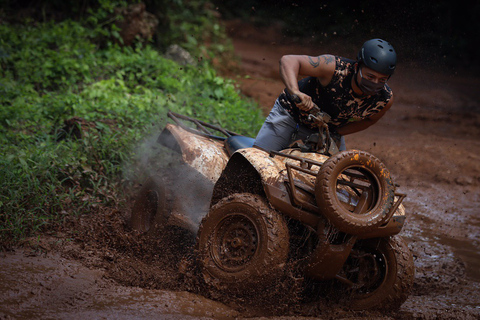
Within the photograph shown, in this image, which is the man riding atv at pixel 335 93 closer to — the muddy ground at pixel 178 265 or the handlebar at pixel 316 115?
the handlebar at pixel 316 115

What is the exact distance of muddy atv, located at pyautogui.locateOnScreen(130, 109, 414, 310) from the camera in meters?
3.12

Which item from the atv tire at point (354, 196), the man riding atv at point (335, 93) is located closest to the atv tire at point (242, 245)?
the atv tire at point (354, 196)

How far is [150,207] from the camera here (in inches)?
183

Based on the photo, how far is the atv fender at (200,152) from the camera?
14.3ft

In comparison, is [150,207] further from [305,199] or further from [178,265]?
[305,199]

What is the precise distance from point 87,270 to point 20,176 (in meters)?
1.50

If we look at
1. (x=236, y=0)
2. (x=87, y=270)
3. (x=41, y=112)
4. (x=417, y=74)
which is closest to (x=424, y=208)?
(x=87, y=270)

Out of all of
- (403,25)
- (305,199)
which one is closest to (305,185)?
(305,199)

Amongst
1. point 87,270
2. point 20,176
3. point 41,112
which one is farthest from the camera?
point 41,112

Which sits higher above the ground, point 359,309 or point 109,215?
point 359,309

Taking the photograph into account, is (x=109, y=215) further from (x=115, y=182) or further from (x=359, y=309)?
(x=359, y=309)

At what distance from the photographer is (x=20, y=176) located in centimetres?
461

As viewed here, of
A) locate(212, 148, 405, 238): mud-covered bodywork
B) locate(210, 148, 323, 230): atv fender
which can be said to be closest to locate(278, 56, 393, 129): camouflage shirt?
locate(212, 148, 405, 238): mud-covered bodywork

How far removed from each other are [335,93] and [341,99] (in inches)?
2.7
